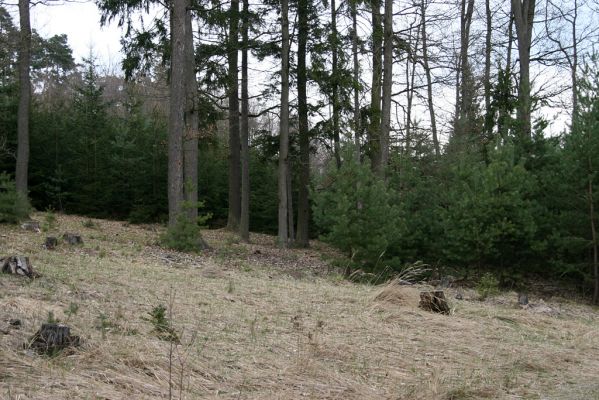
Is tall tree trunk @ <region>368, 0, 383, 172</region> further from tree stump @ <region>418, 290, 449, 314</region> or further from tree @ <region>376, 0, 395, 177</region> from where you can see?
tree stump @ <region>418, 290, 449, 314</region>

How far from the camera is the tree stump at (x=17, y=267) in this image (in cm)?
676

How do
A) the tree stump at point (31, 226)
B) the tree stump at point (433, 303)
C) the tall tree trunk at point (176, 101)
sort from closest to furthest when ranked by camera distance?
the tree stump at point (433, 303) → the tree stump at point (31, 226) → the tall tree trunk at point (176, 101)

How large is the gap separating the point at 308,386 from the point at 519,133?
38.7ft

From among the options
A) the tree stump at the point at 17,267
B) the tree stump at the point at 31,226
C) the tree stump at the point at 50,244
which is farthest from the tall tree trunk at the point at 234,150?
the tree stump at the point at 17,267

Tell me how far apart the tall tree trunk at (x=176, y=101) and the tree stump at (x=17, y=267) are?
22.4ft

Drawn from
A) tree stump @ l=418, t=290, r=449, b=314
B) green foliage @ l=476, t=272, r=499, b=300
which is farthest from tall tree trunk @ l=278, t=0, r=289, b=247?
tree stump @ l=418, t=290, r=449, b=314

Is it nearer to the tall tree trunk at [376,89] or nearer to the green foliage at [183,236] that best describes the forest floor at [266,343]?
the green foliage at [183,236]

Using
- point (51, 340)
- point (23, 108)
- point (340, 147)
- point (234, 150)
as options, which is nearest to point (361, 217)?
point (340, 147)

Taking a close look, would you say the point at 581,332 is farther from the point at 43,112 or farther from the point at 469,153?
the point at 43,112

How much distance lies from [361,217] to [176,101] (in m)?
5.36

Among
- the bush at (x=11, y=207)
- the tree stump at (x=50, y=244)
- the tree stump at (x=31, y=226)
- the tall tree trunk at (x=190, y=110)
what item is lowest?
the tree stump at (x=50, y=244)

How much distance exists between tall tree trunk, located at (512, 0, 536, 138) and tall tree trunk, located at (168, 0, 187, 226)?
833cm

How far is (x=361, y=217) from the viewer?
12664mm

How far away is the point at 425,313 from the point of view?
728 cm
